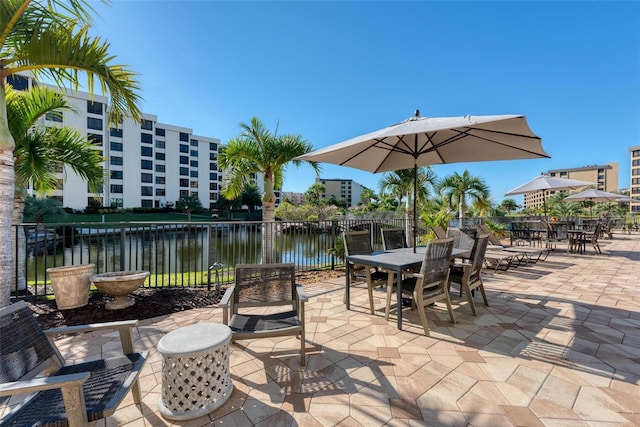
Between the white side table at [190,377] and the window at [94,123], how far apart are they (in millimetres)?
45597

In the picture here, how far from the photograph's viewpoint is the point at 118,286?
340 cm

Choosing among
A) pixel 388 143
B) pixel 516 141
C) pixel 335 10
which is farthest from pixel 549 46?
pixel 388 143

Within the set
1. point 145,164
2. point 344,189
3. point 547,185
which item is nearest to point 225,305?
point 547,185

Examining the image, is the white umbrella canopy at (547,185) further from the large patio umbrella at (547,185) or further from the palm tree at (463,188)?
the palm tree at (463,188)

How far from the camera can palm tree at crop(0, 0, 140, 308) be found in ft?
8.49

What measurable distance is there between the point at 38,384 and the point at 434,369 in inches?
95.5

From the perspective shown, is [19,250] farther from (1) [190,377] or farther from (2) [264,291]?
(1) [190,377]

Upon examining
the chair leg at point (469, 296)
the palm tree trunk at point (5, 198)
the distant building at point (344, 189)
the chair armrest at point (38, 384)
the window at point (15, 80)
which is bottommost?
the chair leg at point (469, 296)

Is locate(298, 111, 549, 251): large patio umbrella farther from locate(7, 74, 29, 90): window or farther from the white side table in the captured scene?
locate(7, 74, 29, 90): window

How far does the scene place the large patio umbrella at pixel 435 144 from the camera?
2.67m

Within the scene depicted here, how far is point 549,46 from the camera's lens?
6.88 meters

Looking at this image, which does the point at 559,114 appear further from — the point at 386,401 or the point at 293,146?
the point at 386,401

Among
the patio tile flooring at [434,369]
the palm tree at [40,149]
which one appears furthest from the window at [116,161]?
the patio tile flooring at [434,369]

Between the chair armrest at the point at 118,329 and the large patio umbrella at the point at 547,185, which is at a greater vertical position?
the large patio umbrella at the point at 547,185
